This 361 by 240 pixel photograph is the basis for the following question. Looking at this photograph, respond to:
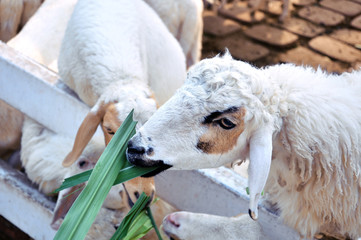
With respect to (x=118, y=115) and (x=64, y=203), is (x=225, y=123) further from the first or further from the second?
(x=64, y=203)

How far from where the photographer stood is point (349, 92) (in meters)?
2.25

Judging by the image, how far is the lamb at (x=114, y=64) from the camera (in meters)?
2.72

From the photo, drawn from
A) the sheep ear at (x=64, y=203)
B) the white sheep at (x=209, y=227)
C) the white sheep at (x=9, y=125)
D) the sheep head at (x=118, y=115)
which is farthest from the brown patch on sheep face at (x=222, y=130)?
the white sheep at (x=9, y=125)

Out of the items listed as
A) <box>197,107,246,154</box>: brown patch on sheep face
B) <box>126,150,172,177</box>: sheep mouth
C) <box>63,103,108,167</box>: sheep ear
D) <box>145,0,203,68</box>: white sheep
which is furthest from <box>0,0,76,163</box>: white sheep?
<box>197,107,246,154</box>: brown patch on sheep face

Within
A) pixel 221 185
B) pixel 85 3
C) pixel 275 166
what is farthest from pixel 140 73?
pixel 275 166

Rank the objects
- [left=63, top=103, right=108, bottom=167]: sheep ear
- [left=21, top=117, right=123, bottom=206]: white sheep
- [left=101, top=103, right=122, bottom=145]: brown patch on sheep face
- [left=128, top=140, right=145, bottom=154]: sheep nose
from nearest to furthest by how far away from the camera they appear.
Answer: [left=128, top=140, right=145, bottom=154]: sheep nose < [left=101, top=103, right=122, bottom=145]: brown patch on sheep face < [left=63, top=103, right=108, bottom=167]: sheep ear < [left=21, top=117, right=123, bottom=206]: white sheep

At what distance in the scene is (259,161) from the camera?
1.95m

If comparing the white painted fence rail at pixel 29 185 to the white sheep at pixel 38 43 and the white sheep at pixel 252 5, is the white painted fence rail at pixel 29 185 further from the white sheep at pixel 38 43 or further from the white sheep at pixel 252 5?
the white sheep at pixel 252 5

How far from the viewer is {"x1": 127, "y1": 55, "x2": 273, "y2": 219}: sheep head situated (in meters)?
1.93

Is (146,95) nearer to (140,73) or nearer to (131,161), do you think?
(140,73)

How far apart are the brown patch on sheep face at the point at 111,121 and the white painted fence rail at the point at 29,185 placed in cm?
34

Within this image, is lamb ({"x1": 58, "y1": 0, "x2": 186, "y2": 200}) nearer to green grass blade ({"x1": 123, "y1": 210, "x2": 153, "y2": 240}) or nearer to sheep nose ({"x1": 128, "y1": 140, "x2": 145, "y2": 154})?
green grass blade ({"x1": 123, "y1": 210, "x2": 153, "y2": 240})

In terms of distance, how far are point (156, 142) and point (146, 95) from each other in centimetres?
90

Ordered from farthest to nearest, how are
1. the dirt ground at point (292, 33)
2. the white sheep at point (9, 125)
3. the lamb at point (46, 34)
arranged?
1. the dirt ground at point (292, 33)
2. the lamb at point (46, 34)
3. the white sheep at point (9, 125)
